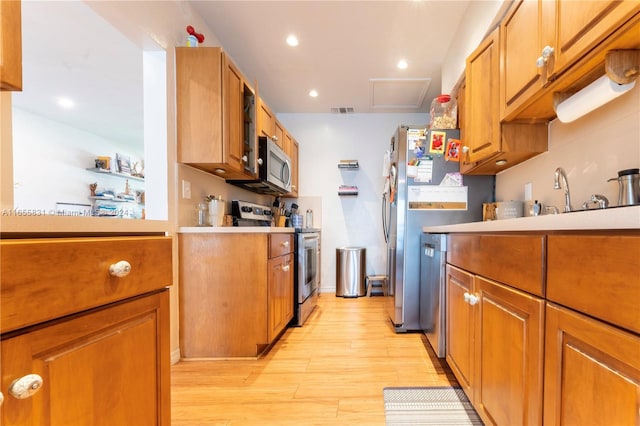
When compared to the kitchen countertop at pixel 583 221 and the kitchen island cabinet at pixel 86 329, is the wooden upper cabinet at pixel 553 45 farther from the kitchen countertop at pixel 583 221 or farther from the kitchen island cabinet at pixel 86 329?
the kitchen island cabinet at pixel 86 329

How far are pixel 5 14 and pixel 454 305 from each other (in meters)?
1.86

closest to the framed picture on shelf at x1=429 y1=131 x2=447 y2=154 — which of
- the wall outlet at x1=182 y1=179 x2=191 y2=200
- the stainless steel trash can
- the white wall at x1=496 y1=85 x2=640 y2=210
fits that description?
the white wall at x1=496 y1=85 x2=640 y2=210

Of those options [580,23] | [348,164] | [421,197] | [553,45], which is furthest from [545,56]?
[348,164]

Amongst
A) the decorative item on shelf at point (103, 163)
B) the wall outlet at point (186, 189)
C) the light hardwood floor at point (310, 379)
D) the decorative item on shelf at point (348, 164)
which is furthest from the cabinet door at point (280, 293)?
the decorative item on shelf at point (103, 163)

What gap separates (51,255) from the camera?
0.47m

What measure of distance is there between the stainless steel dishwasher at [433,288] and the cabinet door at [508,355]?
0.51 m

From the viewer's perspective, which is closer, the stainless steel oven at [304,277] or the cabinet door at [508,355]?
the cabinet door at [508,355]

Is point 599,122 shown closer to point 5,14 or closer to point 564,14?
point 564,14

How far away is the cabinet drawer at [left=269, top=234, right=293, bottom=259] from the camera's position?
190 centimetres

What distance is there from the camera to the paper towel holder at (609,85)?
891 mm

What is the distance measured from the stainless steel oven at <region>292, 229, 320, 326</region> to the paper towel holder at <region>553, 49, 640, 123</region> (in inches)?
76.8

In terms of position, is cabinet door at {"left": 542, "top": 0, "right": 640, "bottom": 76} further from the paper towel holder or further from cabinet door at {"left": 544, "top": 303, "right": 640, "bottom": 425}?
cabinet door at {"left": 544, "top": 303, "right": 640, "bottom": 425}

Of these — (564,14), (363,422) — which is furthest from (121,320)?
(564,14)

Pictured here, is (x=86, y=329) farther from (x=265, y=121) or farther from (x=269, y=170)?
(x=265, y=121)
